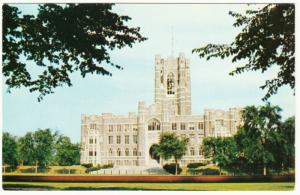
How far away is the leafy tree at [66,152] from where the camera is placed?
2273cm

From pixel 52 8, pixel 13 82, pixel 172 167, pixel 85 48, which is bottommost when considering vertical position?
pixel 172 167

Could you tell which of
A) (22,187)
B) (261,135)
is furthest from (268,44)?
(22,187)

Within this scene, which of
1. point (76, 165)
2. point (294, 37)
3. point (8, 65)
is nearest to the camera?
point (294, 37)

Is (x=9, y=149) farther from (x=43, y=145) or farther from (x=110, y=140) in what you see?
(x=110, y=140)

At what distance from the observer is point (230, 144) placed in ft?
77.1

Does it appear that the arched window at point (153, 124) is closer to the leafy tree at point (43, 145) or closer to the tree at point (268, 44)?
the leafy tree at point (43, 145)

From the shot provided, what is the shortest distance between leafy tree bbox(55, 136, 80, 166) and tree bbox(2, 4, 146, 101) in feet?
22.5

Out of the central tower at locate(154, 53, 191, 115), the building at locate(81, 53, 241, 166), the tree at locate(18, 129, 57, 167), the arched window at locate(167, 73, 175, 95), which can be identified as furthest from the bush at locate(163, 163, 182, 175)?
the arched window at locate(167, 73, 175, 95)

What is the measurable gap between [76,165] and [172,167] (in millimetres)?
6109

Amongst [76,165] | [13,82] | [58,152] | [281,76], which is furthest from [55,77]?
[76,165]

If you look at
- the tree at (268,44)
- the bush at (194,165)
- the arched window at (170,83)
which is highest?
the arched window at (170,83)

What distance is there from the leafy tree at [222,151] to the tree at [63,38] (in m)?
9.88

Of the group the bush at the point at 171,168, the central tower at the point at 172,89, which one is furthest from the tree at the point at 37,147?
the central tower at the point at 172,89

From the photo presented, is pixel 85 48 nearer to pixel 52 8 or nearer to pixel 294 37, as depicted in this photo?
pixel 52 8
